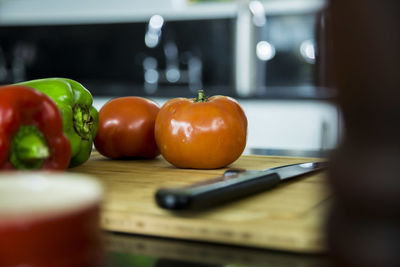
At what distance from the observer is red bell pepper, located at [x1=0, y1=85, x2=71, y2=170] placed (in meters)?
0.68

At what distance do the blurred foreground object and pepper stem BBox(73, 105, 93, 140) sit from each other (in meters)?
0.76

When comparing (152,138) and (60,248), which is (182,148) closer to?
(152,138)

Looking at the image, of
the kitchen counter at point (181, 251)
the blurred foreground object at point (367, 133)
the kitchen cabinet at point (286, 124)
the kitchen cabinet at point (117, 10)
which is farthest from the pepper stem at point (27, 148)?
the kitchen cabinet at point (117, 10)

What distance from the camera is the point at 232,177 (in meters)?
0.72

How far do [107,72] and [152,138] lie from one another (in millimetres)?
2565

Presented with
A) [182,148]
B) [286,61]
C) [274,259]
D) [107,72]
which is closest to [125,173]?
[182,148]

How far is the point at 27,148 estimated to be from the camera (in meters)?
0.67

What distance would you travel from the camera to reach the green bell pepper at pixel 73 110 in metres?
0.99

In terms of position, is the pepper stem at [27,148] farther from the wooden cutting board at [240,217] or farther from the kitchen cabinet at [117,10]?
the kitchen cabinet at [117,10]

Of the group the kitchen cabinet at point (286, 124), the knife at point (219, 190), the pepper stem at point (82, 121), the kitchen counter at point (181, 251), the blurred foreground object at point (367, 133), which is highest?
the blurred foreground object at point (367, 133)

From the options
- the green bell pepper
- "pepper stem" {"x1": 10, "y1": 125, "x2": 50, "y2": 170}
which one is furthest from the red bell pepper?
the green bell pepper

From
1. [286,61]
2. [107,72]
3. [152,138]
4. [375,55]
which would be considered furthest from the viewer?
[107,72]

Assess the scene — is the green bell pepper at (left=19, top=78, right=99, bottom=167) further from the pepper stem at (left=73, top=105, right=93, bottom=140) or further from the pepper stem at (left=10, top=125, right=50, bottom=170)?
the pepper stem at (left=10, top=125, right=50, bottom=170)

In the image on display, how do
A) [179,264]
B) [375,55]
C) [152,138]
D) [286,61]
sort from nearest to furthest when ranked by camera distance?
→ [375,55]
[179,264]
[152,138]
[286,61]
